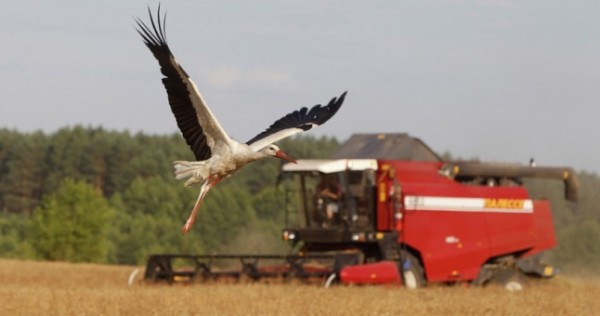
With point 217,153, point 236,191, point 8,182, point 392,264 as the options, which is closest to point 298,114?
point 217,153

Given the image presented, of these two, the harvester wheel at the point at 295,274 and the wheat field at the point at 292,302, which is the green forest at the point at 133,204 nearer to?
the harvester wheel at the point at 295,274

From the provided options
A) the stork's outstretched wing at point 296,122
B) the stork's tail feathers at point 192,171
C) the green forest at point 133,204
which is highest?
the stork's outstretched wing at point 296,122

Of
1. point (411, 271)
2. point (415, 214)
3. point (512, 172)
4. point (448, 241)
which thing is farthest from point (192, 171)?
point (512, 172)

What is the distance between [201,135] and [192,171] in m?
0.65

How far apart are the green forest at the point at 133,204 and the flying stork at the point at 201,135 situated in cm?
2587

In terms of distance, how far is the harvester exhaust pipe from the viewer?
27.3 m

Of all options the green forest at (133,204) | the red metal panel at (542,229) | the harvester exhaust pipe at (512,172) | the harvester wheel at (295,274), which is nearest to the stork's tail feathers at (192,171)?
the harvester wheel at (295,274)

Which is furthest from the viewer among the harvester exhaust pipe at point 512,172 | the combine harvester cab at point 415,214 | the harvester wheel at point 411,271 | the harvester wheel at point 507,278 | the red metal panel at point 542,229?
the red metal panel at point 542,229

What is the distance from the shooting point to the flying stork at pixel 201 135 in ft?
51.4

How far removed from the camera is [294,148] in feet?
333

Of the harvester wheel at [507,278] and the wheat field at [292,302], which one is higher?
the wheat field at [292,302]

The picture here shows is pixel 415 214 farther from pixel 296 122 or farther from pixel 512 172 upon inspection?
pixel 296 122

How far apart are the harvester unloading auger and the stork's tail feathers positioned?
23.7ft

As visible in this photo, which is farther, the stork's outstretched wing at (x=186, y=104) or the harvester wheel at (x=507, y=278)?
the harvester wheel at (x=507, y=278)
